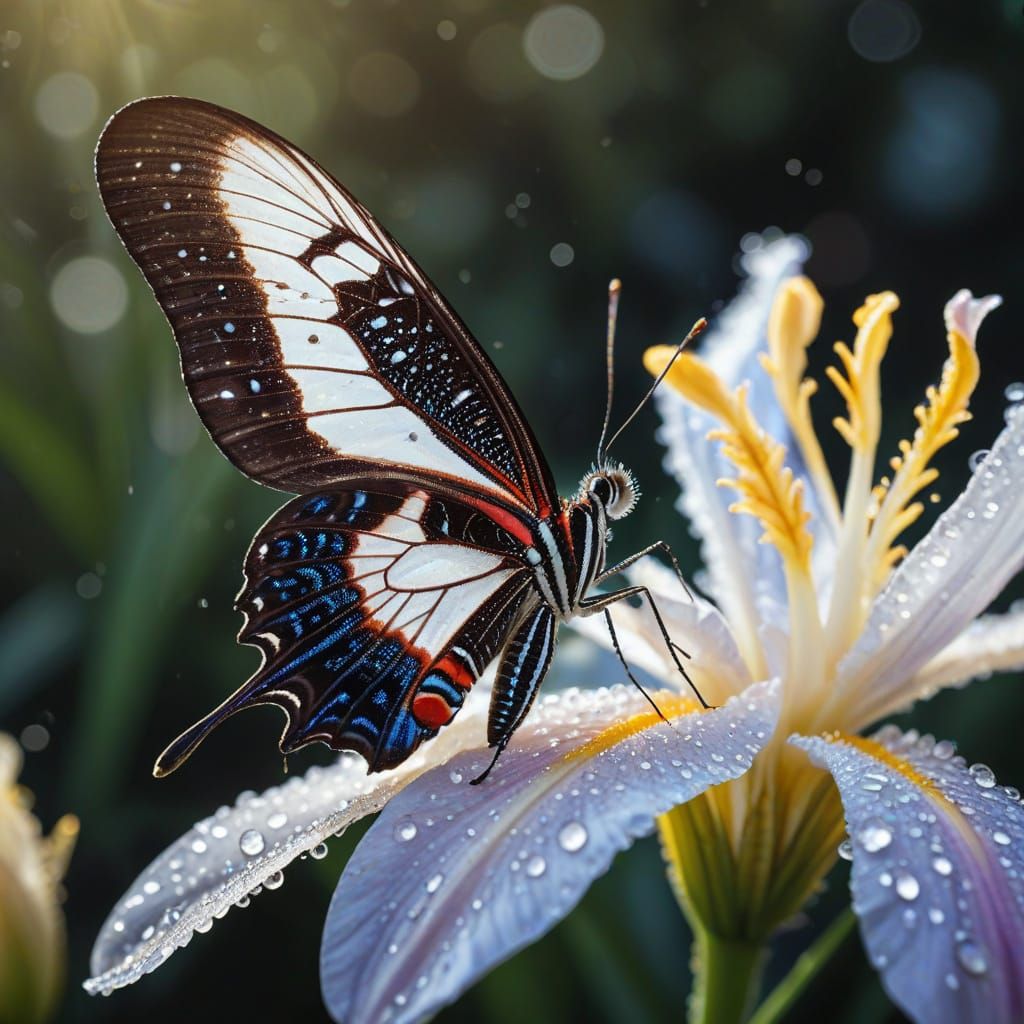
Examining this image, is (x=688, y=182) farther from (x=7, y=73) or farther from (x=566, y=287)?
(x=7, y=73)

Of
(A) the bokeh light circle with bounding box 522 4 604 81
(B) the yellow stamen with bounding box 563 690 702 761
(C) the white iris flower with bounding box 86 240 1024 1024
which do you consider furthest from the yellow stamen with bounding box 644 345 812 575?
(A) the bokeh light circle with bounding box 522 4 604 81

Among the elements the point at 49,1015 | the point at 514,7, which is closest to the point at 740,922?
the point at 49,1015

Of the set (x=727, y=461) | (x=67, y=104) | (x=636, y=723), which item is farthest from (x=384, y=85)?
(x=636, y=723)

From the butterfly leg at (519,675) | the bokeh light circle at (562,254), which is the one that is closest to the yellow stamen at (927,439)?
the butterfly leg at (519,675)

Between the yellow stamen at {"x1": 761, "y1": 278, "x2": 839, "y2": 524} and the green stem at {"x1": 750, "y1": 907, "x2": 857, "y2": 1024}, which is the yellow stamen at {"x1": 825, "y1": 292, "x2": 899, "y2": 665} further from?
the green stem at {"x1": 750, "y1": 907, "x2": 857, "y2": 1024}

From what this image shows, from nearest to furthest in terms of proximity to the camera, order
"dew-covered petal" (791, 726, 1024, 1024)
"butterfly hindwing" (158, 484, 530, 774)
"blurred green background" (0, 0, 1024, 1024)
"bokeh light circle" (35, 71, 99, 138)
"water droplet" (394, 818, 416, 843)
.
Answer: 1. "dew-covered petal" (791, 726, 1024, 1024)
2. "water droplet" (394, 818, 416, 843)
3. "butterfly hindwing" (158, 484, 530, 774)
4. "blurred green background" (0, 0, 1024, 1024)
5. "bokeh light circle" (35, 71, 99, 138)

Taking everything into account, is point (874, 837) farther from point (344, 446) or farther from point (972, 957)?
point (344, 446)
